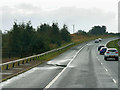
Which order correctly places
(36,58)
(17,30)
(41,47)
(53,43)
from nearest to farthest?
1. (36,58)
2. (41,47)
3. (17,30)
4. (53,43)

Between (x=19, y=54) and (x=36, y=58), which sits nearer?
(x=36, y=58)

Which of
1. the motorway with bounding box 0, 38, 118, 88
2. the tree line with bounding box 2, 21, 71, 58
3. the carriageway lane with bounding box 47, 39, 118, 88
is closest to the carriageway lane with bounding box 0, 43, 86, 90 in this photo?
the motorway with bounding box 0, 38, 118, 88

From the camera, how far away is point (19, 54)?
8338 centimetres

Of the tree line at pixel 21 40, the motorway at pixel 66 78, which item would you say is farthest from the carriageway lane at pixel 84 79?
the tree line at pixel 21 40

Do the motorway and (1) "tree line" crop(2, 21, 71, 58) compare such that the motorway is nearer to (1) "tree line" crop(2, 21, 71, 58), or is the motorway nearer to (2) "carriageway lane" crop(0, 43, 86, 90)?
(2) "carriageway lane" crop(0, 43, 86, 90)

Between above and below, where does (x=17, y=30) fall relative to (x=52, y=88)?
above

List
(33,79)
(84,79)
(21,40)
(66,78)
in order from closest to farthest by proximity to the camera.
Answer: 1. (84,79)
2. (33,79)
3. (66,78)
4. (21,40)

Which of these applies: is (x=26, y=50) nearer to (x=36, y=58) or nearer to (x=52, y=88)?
(x=36, y=58)

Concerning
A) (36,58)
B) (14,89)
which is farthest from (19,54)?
(14,89)

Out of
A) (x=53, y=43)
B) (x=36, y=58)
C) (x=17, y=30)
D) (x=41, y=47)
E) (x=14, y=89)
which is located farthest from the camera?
(x=53, y=43)

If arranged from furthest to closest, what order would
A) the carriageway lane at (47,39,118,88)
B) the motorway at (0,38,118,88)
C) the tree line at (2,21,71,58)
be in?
the tree line at (2,21,71,58), the motorway at (0,38,118,88), the carriageway lane at (47,39,118,88)

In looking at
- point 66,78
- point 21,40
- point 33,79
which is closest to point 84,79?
point 66,78

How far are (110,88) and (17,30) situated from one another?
246 feet

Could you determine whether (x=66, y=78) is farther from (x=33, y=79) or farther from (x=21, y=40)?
(x=21, y=40)
